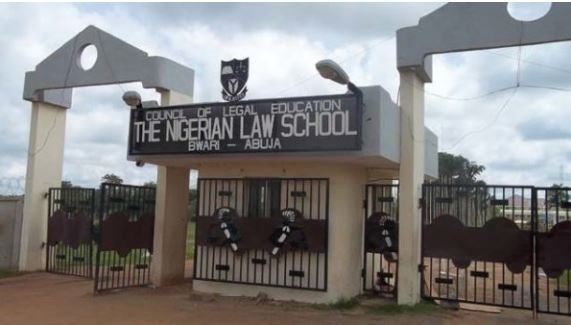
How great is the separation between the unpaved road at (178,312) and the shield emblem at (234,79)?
3750 millimetres

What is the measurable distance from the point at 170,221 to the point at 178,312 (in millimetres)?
3359

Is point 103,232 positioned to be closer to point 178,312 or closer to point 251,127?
point 178,312

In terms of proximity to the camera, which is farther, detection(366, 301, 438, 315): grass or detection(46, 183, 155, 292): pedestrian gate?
detection(46, 183, 155, 292): pedestrian gate

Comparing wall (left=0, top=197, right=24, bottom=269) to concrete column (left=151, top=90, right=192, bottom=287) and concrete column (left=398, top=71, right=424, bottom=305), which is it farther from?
concrete column (left=398, top=71, right=424, bottom=305)

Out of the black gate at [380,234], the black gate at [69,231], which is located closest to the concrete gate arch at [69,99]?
the black gate at [69,231]

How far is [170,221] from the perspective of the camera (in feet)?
39.8

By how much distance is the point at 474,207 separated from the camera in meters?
9.79

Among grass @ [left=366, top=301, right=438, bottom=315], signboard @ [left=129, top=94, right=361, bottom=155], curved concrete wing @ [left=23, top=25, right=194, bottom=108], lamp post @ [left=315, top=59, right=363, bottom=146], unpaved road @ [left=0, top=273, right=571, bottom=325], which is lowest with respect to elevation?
unpaved road @ [left=0, top=273, right=571, bottom=325]

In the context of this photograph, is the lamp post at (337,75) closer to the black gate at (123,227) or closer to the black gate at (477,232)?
the black gate at (477,232)

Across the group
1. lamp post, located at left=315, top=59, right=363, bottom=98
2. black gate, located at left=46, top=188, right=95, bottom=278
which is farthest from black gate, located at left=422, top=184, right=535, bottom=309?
black gate, located at left=46, top=188, right=95, bottom=278

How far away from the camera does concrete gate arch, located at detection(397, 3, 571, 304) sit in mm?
9258

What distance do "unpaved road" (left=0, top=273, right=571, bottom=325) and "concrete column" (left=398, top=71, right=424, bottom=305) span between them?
0.72 meters

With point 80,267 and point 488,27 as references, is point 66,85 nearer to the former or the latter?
point 80,267

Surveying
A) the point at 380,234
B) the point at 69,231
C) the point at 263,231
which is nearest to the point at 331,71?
the point at 263,231
